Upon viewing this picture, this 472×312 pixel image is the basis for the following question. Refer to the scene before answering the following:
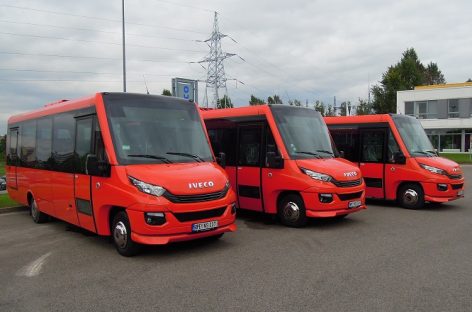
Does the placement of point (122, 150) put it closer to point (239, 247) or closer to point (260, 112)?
point (239, 247)

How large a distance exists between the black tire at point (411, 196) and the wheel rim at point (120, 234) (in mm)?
A: 8228

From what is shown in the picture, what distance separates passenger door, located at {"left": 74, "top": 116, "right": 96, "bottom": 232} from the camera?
304 inches

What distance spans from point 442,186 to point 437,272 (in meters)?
6.35

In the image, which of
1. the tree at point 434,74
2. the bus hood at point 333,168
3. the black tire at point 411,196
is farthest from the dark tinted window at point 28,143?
the tree at point 434,74

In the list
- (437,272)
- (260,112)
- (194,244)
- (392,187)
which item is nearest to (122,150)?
(194,244)

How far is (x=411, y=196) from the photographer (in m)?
12.1

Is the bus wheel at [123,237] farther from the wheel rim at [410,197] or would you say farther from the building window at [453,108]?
the building window at [453,108]

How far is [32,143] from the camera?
34.7ft

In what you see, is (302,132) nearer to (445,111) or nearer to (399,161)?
(399,161)

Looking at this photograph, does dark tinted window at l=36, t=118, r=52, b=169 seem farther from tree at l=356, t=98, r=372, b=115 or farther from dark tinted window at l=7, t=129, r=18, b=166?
tree at l=356, t=98, r=372, b=115

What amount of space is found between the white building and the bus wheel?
45151 mm

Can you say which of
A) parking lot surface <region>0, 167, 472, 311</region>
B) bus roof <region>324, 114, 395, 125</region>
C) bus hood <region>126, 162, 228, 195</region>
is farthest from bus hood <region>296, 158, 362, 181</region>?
bus roof <region>324, 114, 395, 125</region>

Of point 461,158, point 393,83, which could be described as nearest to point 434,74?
point 393,83

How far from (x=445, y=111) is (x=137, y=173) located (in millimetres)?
46497
